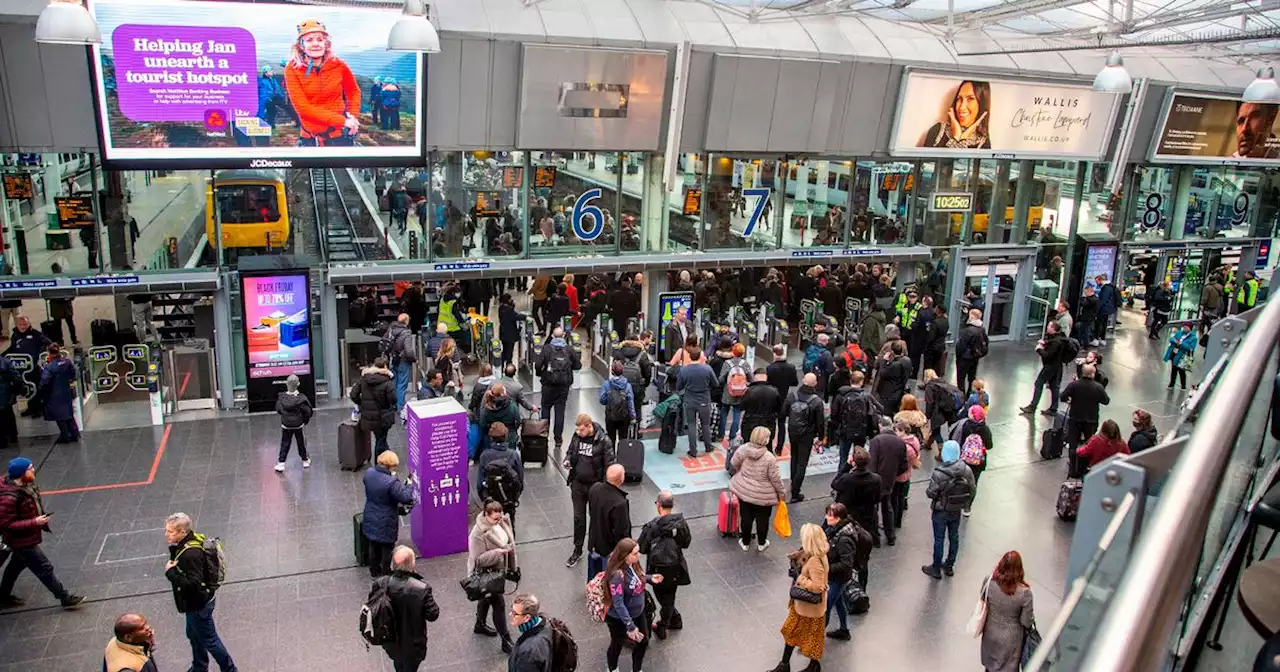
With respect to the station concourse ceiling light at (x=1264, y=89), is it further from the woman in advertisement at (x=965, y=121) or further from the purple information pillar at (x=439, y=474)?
the purple information pillar at (x=439, y=474)

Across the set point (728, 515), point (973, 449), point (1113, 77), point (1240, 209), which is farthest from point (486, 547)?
point (1240, 209)

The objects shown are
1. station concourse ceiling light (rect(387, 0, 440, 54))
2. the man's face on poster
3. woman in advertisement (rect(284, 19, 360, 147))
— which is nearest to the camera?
station concourse ceiling light (rect(387, 0, 440, 54))

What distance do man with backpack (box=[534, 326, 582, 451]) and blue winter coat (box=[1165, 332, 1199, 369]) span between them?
36.3ft

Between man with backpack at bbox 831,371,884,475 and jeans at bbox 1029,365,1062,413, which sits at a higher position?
man with backpack at bbox 831,371,884,475

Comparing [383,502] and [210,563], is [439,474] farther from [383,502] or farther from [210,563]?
[210,563]

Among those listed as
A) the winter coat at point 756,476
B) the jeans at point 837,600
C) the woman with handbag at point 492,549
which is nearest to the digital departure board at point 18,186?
the woman with handbag at point 492,549

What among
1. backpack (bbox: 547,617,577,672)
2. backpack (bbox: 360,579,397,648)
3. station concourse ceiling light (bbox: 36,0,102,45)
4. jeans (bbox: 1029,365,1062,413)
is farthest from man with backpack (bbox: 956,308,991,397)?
station concourse ceiling light (bbox: 36,0,102,45)

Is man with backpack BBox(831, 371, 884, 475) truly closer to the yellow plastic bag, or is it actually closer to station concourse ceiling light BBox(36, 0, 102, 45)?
the yellow plastic bag

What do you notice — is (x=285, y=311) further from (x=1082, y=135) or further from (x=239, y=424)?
(x=1082, y=135)

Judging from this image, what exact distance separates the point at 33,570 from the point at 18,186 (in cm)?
728

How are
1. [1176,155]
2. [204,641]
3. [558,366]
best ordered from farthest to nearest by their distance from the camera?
[1176,155]
[558,366]
[204,641]

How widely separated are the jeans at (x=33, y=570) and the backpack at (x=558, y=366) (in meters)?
6.38

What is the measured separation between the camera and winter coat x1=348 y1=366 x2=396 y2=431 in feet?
41.5

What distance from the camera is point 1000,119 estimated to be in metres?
19.9
